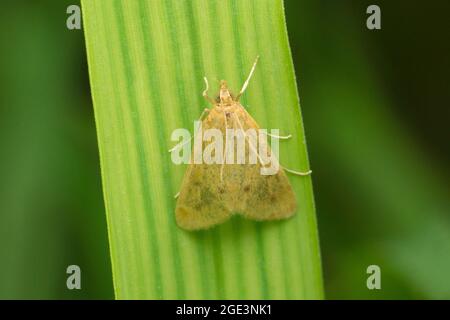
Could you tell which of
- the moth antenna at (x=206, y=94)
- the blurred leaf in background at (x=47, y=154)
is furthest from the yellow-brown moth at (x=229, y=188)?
the blurred leaf in background at (x=47, y=154)

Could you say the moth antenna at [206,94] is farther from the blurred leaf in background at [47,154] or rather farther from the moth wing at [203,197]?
the blurred leaf in background at [47,154]

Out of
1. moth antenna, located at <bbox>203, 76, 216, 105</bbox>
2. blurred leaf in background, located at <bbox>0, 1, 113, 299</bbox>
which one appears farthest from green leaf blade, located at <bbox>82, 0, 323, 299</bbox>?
blurred leaf in background, located at <bbox>0, 1, 113, 299</bbox>

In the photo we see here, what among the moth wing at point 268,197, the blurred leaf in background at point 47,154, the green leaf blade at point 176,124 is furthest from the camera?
the blurred leaf in background at point 47,154

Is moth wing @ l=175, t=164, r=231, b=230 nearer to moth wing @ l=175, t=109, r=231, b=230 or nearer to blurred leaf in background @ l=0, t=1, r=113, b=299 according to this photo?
moth wing @ l=175, t=109, r=231, b=230

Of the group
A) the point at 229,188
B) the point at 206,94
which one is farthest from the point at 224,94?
the point at 229,188

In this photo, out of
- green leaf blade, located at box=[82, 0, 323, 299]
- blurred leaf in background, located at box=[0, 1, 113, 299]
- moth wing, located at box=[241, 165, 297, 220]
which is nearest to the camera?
green leaf blade, located at box=[82, 0, 323, 299]

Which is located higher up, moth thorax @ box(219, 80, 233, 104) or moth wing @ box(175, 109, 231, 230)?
moth thorax @ box(219, 80, 233, 104)

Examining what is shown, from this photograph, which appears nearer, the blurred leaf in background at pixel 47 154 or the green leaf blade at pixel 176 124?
the green leaf blade at pixel 176 124

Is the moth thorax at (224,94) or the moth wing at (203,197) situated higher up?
the moth thorax at (224,94)
